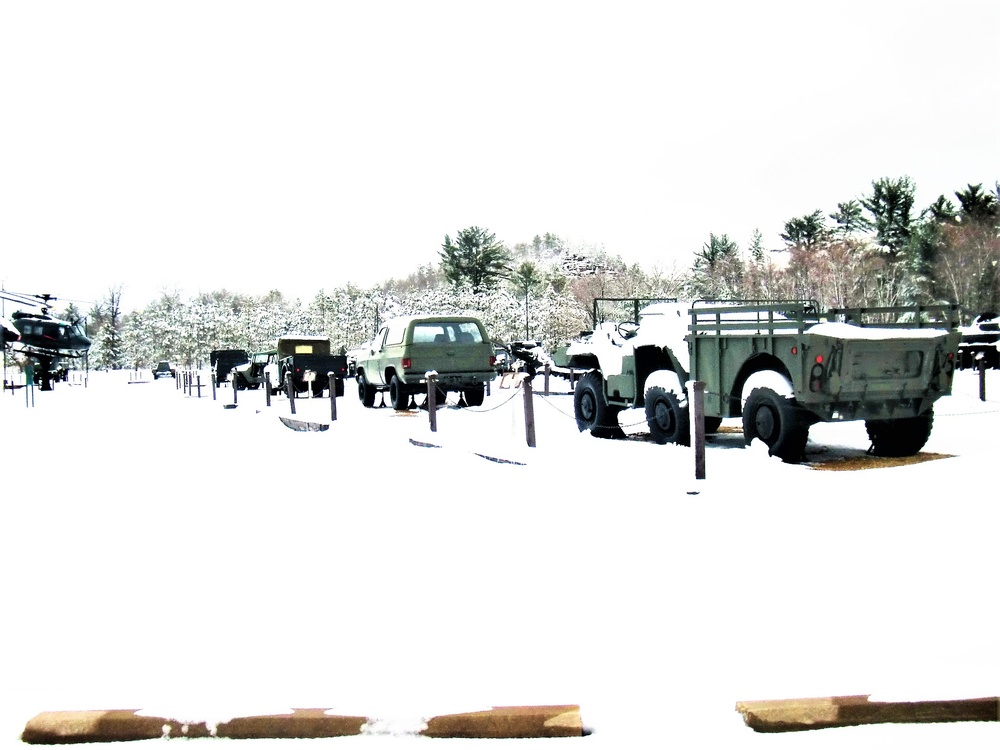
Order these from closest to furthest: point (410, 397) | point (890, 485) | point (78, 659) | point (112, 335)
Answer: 1. point (78, 659)
2. point (890, 485)
3. point (410, 397)
4. point (112, 335)

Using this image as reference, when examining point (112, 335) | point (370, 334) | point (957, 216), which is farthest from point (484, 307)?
point (112, 335)

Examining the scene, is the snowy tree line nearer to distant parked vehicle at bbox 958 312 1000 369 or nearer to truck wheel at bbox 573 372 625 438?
distant parked vehicle at bbox 958 312 1000 369

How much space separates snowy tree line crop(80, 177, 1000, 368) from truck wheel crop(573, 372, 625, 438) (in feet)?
91.8

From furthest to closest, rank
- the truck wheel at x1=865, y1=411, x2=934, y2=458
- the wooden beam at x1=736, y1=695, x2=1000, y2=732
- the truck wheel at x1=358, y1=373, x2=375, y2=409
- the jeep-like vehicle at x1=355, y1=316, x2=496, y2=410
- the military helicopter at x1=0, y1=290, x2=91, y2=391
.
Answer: the military helicopter at x1=0, y1=290, x2=91, y2=391
the truck wheel at x1=358, y1=373, x2=375, y2=409
the jeep-like vehicle at x1=355, y1=316, x2=496, y2=410
the truck wheel at x1=865, y1=411, x2=934, y2=458
the wooden beam at x1=736, y1=695, x2=1000, y2=732

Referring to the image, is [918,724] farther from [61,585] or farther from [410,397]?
[410,397]

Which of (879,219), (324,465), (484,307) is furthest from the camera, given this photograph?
(484,307)

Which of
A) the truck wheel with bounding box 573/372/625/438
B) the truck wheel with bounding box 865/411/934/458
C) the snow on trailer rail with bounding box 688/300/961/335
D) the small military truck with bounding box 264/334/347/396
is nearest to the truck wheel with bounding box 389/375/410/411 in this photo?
the small military truck with bounding box 264/334/347/396

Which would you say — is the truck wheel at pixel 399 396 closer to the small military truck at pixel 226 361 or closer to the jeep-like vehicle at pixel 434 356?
the jeep-like vehicle at pixel 434 356

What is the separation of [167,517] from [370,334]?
239ft

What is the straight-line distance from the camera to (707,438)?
12.8 m

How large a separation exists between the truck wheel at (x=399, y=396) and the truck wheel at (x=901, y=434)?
34.7ft

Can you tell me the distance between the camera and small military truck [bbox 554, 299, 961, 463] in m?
9.71

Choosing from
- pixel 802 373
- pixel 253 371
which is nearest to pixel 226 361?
pixel 253 371

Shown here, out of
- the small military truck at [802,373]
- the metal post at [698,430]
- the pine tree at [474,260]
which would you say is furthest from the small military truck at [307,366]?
the pine tree at [474,260]
